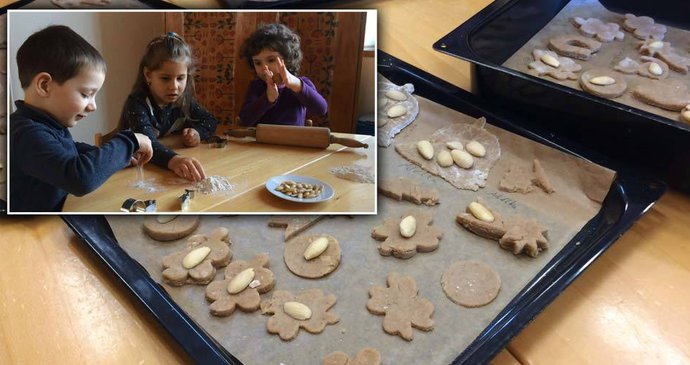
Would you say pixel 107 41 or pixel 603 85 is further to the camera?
pixel 603 85

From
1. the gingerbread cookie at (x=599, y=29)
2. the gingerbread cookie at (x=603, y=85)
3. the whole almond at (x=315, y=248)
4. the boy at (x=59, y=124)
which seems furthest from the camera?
the gingerbread cookie at (x=599, y=29)

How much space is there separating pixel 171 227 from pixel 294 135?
16 cm

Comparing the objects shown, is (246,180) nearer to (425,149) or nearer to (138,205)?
(138,205)

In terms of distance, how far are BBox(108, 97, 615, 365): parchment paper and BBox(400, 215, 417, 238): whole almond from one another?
2 centimetres

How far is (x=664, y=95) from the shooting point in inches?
30.8

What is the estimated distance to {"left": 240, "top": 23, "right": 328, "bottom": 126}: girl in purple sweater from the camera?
0.51 metres

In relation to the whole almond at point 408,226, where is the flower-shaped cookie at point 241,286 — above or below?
below

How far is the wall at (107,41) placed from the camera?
0.47m

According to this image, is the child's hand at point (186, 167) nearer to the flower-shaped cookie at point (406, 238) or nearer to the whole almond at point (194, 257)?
the whole almond at point (194, 257)

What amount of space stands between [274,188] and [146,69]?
156 mm

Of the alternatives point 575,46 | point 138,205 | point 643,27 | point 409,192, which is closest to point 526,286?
point 409,192

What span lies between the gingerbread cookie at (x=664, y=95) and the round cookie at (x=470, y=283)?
1.27 ft

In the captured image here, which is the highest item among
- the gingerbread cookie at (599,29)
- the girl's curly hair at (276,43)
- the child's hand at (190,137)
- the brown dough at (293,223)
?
the girl's curly hair at (276,43)

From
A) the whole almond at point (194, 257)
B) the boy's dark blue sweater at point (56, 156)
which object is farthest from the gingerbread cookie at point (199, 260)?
the boy's dark blue sweater at point (56, 156)
